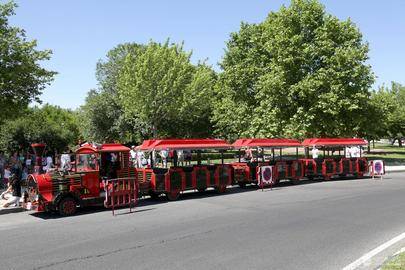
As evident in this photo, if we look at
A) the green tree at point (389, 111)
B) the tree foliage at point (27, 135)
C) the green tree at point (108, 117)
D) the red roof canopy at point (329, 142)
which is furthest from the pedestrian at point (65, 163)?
the green tree at point (108, 117)

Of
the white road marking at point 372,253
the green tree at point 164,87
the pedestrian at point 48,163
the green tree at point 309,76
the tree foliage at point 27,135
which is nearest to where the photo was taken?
the white road marking at point 372,253

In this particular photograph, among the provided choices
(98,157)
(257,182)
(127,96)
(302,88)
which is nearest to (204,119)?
(127,96)

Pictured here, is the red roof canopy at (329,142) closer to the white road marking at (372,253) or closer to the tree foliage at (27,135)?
the white road marking at (372,253)

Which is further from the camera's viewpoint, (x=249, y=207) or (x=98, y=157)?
(x=98, y=157)

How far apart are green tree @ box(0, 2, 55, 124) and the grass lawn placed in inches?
867

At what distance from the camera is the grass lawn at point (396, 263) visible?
693 cm

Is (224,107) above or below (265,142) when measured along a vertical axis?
above

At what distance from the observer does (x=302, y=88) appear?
33.6 meters

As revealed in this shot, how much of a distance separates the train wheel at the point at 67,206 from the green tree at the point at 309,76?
71.7 ft

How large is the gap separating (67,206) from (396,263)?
1066 cm

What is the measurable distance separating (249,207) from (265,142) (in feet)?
27.6

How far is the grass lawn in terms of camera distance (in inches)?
273

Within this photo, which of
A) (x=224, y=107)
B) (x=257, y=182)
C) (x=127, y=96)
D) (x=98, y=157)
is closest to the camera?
(x=98, y=157)

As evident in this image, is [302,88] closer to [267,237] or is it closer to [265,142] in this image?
[265,142]
